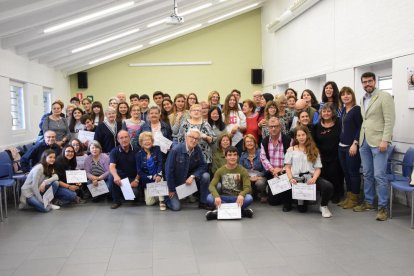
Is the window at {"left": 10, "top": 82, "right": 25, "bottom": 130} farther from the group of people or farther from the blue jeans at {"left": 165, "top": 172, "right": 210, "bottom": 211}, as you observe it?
the blue jeans at {"left": 165, "top": 172, "right": 210, "bottom": 211}

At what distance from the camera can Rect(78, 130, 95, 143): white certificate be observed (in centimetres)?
577

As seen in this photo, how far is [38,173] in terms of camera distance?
4977 mm

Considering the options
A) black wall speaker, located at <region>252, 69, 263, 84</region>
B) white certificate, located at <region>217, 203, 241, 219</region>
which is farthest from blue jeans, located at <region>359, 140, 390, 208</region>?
black wall speaker, located at <region>252, 69, 263, 84</region>

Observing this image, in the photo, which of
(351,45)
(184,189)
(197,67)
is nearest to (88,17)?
(184,189)

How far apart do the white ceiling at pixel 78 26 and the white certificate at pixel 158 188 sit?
2.92 meters

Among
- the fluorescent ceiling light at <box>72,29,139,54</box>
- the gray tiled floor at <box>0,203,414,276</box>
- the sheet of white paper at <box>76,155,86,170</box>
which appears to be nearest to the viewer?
the gray tiled floor at <box>0,203,414,276</box>

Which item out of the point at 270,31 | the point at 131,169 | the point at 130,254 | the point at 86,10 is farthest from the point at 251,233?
the point at 270,31

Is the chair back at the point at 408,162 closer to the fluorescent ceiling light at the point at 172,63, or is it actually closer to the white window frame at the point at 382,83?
the white window frame at the point at 382,83

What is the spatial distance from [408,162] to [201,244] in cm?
267

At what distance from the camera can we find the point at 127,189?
5.04 metres

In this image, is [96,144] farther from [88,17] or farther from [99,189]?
[88,17]

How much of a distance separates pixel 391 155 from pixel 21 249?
176 inches

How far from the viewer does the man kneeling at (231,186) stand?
4494mm

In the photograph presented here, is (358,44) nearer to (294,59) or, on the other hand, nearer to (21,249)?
(294,59)
